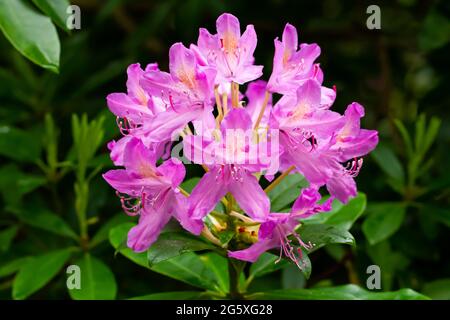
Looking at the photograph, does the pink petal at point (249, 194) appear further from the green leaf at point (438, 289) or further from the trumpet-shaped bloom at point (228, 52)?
the green leaf at point (438, 289)

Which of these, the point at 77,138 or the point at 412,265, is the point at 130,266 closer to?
the point at 77,138

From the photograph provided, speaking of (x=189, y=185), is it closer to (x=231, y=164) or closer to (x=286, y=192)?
(x=286, y=192)

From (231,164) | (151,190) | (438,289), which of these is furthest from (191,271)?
(438,289)

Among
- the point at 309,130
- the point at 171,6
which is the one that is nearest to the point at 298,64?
the point at 309,130

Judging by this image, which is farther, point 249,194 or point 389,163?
point 389,163

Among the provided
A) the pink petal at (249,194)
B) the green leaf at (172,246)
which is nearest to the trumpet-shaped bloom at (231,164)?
the pink petal at (249,194)
